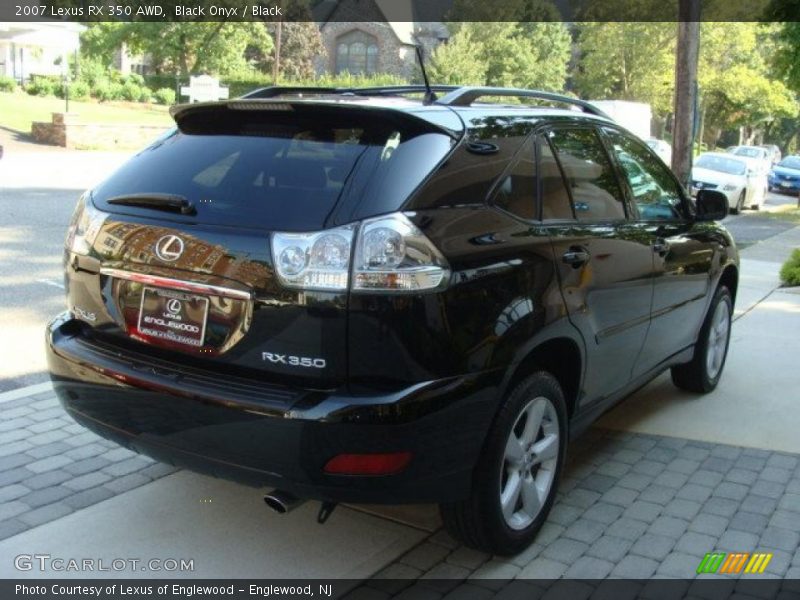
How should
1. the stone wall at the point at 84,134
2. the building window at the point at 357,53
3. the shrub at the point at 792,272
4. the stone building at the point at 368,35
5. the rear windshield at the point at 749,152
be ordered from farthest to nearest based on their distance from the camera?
the building window at the point at 357,53, the stone building at the point at 368,35, the rear windshield at the point at 749,152, the stone wall at the point at 84,134, the shrub at the point at 792,272

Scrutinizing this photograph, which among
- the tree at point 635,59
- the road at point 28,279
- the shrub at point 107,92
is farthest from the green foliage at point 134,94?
the road at point 28,279

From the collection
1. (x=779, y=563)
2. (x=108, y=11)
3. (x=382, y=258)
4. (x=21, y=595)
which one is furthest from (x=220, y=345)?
(x=108, y=11)

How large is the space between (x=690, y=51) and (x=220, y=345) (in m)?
12.1

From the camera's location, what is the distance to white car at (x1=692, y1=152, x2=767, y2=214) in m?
23.2

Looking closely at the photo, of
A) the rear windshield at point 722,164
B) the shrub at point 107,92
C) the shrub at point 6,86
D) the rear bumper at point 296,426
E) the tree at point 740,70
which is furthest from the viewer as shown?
the tree at point 740,70

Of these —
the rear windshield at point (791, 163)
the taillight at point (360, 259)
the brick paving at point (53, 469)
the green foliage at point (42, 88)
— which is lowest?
the rear windshield at point (791, 163)

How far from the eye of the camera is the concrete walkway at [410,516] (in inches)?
138

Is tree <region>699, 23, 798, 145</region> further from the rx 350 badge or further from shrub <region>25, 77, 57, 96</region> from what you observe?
the rx 350 badge

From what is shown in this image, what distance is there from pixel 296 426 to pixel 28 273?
22.2ft

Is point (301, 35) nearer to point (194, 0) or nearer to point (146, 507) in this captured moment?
point (194, 0)

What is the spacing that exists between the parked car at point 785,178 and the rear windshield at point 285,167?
3409cm

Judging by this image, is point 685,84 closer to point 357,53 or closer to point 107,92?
point 107,92

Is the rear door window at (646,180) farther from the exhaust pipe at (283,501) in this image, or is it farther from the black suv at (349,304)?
the exhaust pipe at (283,501)

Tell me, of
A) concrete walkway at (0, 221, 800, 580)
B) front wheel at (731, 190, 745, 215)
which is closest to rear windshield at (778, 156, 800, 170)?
front wheel at (731, 190, 745, 215)
